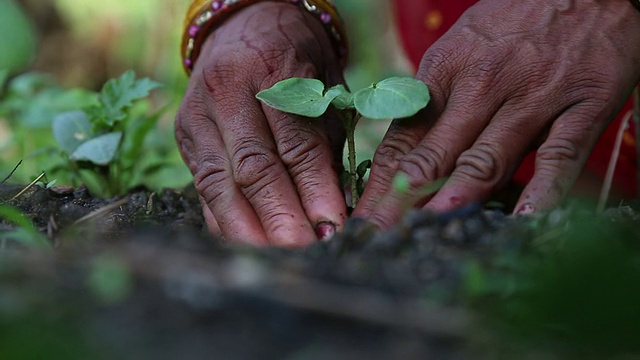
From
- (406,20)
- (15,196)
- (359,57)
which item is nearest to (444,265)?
(15,196)

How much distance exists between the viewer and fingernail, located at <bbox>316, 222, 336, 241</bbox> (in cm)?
156

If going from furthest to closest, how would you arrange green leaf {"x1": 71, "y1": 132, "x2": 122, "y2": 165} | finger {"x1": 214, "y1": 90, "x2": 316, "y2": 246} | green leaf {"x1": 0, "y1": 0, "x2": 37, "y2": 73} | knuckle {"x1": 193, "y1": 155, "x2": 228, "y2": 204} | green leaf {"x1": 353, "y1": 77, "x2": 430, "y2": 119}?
green leaf {"x1": 0, "y1": 0, "x2": 37, "y2": 73}
green leaf {"x1": 71, "y1": 132, "x2": 122, "y2": 165}
knuckle {"x1": 193, "y1": 155, "x2": 228, "y2": 204}
finger {"x1": 214, "y1": 90, "x2": 316, "y2": 246}
green leaf {"x1": 353, "y1": 77, "x2": 430, "y2": 119}

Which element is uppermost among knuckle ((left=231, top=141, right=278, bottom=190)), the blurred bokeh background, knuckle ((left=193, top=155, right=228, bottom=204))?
knuckle ((left=231, top=141, right=278, bottom=190))

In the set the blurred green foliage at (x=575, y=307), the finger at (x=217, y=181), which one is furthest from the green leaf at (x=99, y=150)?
the blurred green foliage at (x=575, y=307)

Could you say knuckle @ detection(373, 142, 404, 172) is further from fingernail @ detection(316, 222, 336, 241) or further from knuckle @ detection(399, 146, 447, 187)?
fingernail @ detection(316, 222, 336, 241)

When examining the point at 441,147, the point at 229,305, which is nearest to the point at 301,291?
the point at 229,305

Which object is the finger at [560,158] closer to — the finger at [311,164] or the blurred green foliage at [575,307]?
the finger at [311,164]

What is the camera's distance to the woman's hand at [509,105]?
154 cm

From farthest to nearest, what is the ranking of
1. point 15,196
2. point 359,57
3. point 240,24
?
1. point 359,57
2. point 240,24
3. point 15,196

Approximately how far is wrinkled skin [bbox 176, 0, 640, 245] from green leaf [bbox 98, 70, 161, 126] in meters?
0.42

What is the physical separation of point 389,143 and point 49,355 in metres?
0.96

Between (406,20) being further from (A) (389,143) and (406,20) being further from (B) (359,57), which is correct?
(B) (359,57)

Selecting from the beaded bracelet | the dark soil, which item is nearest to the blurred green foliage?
the dark soil

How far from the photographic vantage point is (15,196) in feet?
5.73
